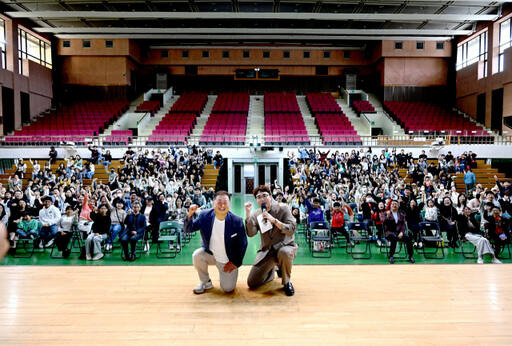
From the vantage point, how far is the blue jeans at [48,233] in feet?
23.1

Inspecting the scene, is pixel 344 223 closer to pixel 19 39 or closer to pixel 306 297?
pixel 306 297

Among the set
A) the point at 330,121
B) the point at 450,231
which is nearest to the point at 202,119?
the point at 330,121

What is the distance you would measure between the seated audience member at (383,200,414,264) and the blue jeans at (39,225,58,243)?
690 centimetres

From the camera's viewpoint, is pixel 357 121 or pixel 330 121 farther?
pixel 357 121

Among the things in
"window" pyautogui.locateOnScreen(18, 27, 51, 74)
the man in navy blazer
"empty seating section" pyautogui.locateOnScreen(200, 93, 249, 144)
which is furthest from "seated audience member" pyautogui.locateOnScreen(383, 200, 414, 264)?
"window" pyautogui.locateOnScreen(18, 27, 51, 74)

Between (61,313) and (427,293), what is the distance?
4.06m

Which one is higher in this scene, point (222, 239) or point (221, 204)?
point (221, 204)

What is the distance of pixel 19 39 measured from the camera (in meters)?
19.3

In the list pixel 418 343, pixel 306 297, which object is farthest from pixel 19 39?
pixel 418 343

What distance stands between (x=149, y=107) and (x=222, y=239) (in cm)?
2149

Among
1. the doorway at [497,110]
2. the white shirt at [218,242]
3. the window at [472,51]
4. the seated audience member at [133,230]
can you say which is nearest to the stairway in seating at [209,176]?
the seated audience member at [133,230]

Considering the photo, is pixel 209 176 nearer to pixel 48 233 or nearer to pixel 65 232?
pixel 48 233

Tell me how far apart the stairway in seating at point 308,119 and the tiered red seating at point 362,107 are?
3.29m

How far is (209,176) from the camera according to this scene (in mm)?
15062
